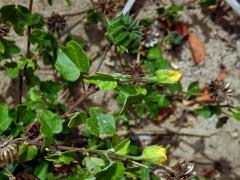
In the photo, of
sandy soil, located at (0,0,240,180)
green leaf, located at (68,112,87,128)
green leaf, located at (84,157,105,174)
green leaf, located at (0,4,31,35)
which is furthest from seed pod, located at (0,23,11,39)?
sandy soil, located at (0,0,240,180)

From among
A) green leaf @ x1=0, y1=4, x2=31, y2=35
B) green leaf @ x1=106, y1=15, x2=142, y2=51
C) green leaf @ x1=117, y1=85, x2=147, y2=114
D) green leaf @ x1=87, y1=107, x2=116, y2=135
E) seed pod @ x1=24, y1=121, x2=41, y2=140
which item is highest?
green leaf @ x1=0, y1=4, x2=31, y2=35

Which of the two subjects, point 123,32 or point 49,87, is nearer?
→ point 123,32

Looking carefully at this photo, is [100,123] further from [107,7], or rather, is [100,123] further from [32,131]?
[107,7]

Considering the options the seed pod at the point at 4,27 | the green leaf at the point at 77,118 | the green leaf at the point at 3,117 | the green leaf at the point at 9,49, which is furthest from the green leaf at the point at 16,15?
the green leaf at the point at 77,118

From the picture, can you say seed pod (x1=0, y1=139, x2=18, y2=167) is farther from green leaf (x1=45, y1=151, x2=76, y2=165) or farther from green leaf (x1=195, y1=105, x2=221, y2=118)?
green leaf (x1=195, y1=105, x2=221, y2=118)

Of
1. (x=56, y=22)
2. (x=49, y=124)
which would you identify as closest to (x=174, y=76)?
(x=49, y=124)
